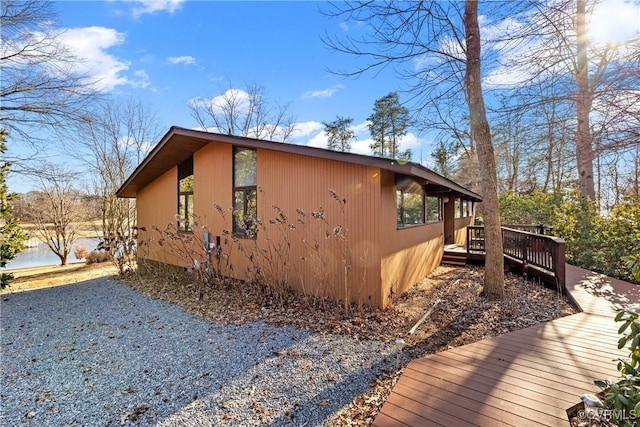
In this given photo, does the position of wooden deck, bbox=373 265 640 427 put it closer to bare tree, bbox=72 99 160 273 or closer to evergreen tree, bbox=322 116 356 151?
bare tree, bbox=72 99 160 273

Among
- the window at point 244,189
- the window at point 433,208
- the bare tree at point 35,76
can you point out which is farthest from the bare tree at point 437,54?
the bare tree at point 35,76

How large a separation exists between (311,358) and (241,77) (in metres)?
20.3

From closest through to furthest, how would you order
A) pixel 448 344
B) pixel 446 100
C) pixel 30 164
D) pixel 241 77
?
pixel 448 344, pixel 446 100, pixel 30 164, pixel 241 77

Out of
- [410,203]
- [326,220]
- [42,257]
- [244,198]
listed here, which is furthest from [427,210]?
[42,257]

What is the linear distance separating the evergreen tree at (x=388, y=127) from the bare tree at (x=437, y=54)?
1260 cm

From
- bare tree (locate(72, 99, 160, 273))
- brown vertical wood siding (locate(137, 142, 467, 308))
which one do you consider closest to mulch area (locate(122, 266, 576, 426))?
brown vertical wood siding (locate(137, 142, 467, 308))

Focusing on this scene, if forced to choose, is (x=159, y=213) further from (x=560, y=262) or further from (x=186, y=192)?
(x=560, y=262)

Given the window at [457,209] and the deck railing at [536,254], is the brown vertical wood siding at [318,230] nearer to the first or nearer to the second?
the deck railing at [536,254]

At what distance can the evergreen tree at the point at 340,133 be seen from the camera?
2052 cm

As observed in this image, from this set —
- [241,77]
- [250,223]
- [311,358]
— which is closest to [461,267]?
[250,223]

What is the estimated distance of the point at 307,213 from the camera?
613cm

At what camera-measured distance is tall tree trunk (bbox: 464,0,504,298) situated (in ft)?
18.5

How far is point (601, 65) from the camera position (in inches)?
190

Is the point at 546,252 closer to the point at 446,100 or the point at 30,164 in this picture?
the point at 446,100
